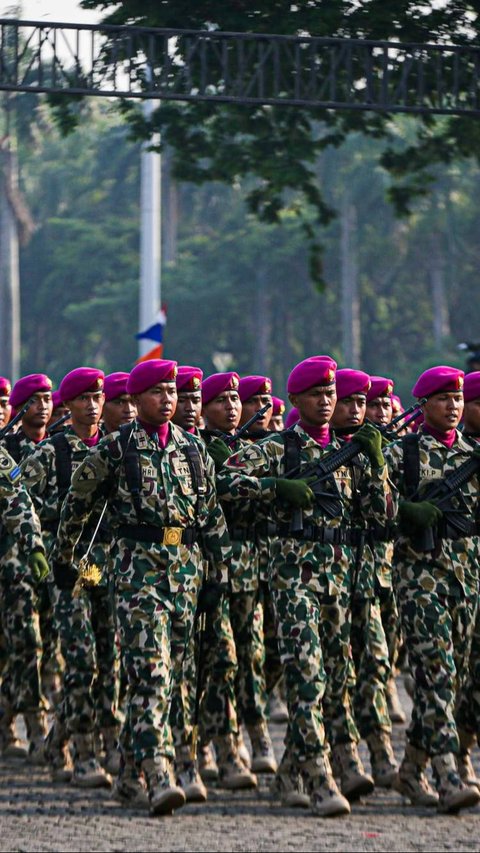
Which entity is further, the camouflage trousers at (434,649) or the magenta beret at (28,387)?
the magenta beret at (28,387)

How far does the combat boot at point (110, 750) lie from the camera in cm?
959

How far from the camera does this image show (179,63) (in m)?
13.1

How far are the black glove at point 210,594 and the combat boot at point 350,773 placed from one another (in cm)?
90

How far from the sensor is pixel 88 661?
955cm

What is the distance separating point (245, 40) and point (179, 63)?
573 mm

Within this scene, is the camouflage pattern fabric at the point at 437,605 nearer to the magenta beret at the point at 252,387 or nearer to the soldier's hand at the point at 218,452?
the soldier's hand at the point at 218,452

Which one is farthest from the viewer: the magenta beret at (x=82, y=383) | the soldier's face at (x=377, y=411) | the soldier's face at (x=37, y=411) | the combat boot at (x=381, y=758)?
the soldier's face at (x=377, y=411)

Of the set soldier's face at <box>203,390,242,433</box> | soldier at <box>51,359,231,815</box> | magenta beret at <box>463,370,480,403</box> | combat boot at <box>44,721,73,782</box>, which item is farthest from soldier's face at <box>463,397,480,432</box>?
combat boot at <box>44,721,73,782</box>

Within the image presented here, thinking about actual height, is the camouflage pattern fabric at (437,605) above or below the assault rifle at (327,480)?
below

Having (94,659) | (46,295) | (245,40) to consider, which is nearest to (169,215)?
(46,295)

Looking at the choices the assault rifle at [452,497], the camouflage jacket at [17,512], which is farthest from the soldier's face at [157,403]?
the assault rifle at [452,497]

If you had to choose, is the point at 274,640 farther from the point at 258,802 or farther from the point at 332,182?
the point at 332,182

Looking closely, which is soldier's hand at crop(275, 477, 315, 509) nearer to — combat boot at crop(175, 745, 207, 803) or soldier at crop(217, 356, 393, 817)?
soldier at crop(217, 356, 393, 817)

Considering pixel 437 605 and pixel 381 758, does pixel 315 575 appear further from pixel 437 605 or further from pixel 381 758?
pixel 381 758
